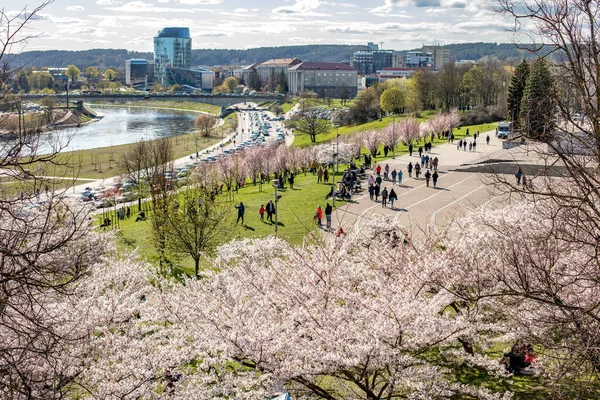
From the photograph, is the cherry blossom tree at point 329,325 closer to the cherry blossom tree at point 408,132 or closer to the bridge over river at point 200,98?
the cherry blossom tree at point 408,132

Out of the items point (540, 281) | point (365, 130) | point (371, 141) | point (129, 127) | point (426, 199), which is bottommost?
point (129, 127)

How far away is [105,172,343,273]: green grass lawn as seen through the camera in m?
31.0

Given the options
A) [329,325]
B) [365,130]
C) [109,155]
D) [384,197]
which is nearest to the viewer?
[329,325]

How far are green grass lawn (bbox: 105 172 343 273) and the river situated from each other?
47.9m

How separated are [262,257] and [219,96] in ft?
548

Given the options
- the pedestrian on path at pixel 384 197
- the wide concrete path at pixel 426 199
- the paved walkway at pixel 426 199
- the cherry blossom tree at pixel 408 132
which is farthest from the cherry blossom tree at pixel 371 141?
the pedestrian on path at pixel 384 197

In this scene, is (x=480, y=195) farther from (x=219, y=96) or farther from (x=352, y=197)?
(x=219, y=96)

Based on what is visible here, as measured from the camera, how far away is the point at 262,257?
20031 millimetres

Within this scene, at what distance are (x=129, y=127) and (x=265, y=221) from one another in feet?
351

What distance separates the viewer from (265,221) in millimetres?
34500

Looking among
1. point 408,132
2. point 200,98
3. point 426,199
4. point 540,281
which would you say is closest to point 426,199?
point 426,199

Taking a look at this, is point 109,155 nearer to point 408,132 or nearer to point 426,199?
point 408,132

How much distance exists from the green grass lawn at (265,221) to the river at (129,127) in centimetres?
4785

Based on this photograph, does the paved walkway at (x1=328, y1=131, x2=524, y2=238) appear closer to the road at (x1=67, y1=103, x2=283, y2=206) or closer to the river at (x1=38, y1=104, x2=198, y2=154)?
the road at (x1=67, y1=103, x2=283, y2=206)
